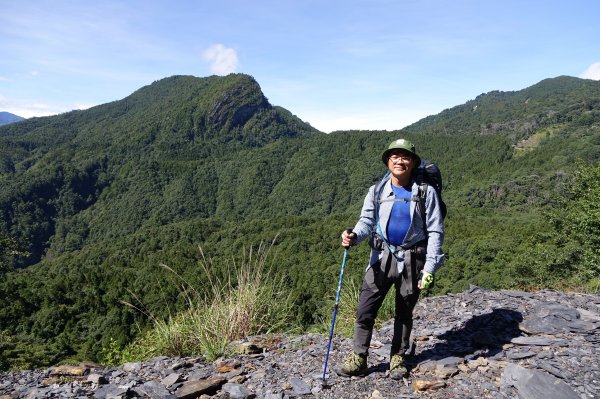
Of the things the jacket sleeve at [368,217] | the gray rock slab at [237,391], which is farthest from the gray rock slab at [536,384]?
the gray rock slab at [237,391]

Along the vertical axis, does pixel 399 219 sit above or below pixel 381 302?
above

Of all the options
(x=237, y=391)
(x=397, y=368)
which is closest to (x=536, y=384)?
(x=397, y=368)

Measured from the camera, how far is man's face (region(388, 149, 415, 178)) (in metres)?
3.36

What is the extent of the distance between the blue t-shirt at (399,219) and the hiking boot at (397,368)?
1022mm

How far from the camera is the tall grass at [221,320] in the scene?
451 centimetres

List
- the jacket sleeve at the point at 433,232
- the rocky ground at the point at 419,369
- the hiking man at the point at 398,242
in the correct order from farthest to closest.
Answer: the hiking man at the point at 398,242 < the jacket sleeve at the point at 433,232 < the rocky ground at the point at 419,369

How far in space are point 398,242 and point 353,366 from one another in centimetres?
116

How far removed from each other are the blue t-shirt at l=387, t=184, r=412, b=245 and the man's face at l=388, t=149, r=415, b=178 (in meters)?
0.16

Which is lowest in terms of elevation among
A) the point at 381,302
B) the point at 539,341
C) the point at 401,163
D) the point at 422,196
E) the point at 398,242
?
the point at 539,341

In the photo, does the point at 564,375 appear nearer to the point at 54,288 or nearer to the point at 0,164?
the point at 54,288

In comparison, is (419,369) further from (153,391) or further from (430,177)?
(153,391)

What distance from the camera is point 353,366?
3438mm

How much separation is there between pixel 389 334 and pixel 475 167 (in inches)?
5596

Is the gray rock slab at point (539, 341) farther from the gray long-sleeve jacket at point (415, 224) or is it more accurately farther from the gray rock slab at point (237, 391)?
the gray rock slab at point (237, 391)
